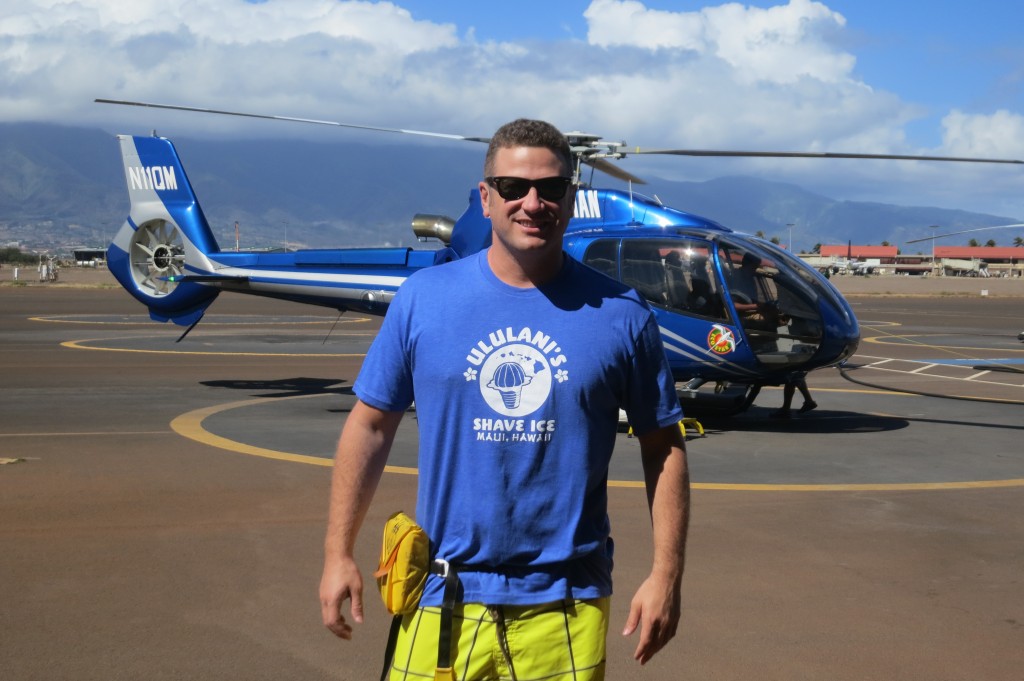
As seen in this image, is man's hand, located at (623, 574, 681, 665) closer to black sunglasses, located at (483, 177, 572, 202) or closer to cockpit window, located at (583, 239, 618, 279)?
black sunglasses, located at (483, 177, 572, 202)

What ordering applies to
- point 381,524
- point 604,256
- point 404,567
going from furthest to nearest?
point 604,256 < point 381,524 < point 404,567

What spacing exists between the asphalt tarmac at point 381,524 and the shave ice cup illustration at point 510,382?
2.44 metres

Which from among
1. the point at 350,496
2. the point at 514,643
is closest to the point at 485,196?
the point at 350,496

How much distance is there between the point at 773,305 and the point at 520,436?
9564 mm

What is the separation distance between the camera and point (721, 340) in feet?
40.1

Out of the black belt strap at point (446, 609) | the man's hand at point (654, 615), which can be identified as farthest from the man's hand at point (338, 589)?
the man's hand at point (654, 615)

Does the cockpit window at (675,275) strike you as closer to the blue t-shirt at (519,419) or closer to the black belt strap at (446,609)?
the blue t-shirt at (519,419)

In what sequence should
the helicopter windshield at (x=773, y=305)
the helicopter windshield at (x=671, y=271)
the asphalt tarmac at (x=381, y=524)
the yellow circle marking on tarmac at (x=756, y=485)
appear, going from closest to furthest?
the asphalt tarmac at (x=381, y=524) < the yellow circle marking on tarmac at (x=756, y=485) < the helicopter windshield at (x=773, y=305) < the helicopter windshield at (x=671, y=271)

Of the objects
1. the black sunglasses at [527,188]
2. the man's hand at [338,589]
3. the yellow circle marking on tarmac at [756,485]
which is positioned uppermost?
the black sunglasses at [527,188]

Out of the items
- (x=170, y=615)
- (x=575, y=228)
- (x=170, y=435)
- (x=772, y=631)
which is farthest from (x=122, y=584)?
(x=575, y=228)

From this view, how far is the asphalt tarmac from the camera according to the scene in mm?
5250

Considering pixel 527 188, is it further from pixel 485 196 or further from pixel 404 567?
pixel 404 567

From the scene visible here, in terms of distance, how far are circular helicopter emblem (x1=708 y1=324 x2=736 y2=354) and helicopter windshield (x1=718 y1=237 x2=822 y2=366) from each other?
0.60ft

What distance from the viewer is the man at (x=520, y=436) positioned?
3.05 metres
